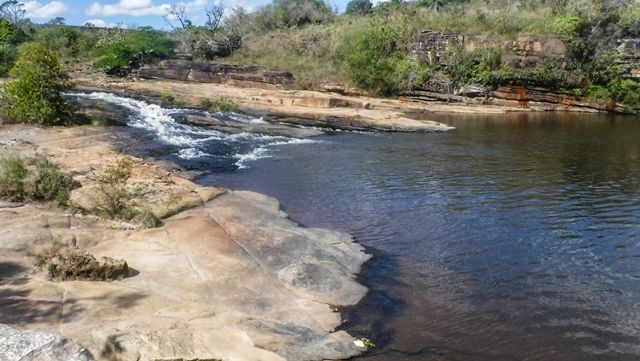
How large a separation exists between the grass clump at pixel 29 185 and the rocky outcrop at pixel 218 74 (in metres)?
27.5

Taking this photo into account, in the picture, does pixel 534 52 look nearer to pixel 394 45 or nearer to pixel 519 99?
pixel 519 99

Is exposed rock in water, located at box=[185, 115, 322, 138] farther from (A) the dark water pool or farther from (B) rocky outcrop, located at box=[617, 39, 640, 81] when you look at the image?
(B) rocky outcrop, located at box=[617, 39, 640, 81]

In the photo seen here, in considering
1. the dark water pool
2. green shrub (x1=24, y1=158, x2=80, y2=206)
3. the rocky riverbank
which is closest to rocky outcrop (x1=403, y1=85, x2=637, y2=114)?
the dark water pool

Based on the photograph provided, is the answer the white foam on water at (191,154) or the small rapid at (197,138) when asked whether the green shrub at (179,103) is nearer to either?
the small rapid at (197,138)

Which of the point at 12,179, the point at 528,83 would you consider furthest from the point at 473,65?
the point at 12,179

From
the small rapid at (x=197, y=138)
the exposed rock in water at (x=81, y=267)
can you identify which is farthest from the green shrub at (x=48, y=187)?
the small rapid at (x=197, y=138)

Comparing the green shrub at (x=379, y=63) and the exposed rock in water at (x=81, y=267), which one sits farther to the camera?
the green shrub at (x=379, y=63)

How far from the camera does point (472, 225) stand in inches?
505

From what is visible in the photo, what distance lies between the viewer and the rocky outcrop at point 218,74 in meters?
39.0

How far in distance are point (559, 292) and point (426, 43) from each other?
35.1 m

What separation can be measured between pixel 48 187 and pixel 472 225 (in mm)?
9854

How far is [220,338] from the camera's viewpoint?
6.62 metres

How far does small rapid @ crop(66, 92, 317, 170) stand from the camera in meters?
20.4

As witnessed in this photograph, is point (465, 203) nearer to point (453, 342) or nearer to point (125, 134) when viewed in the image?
point (453, 342)
